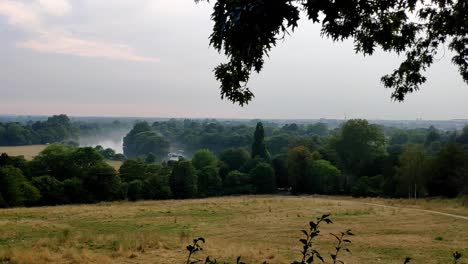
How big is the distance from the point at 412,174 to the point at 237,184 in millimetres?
27804

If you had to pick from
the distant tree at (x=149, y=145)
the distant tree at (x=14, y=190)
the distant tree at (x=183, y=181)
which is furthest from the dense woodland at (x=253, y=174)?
the distant tree at (x=149, y=145)

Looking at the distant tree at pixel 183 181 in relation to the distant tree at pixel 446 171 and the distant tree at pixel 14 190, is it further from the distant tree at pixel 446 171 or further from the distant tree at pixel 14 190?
the distant tree at pixel 446 171

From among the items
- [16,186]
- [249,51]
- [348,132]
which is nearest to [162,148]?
[348,132]

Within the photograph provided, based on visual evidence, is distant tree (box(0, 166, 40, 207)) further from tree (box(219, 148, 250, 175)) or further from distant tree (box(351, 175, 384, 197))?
distant tree (box(351, 175, 384, 197))

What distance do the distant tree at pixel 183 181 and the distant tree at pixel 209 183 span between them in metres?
2.98

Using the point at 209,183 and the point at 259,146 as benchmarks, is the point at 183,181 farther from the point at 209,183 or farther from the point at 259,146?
the point at 259,146

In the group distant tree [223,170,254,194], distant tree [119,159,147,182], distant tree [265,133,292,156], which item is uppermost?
distant tree [265,133,292,156]

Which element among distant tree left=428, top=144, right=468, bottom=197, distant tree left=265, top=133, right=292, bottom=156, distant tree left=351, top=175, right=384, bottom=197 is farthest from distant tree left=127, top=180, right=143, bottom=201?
distant tree left=265, top=133, right=292, bottom=156

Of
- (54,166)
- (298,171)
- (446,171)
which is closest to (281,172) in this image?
(298,171)

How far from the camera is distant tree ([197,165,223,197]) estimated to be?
71938 mm

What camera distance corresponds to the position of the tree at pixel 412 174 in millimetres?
59938

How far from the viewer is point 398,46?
31.8 feet

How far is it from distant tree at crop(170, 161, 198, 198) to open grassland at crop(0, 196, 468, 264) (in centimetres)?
2164

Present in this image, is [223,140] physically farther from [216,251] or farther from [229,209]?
[216,251]
